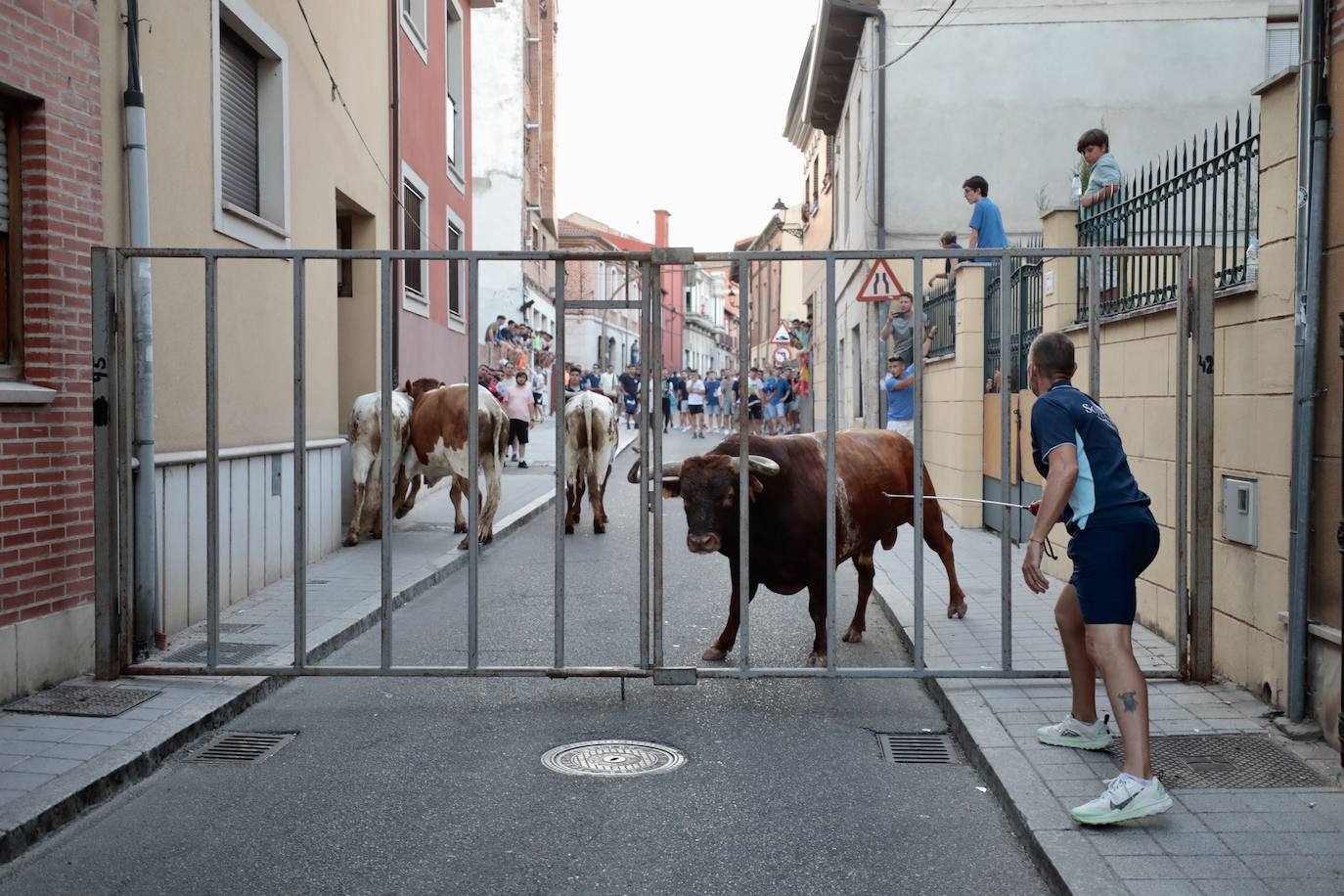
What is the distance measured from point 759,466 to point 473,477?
4.82ft

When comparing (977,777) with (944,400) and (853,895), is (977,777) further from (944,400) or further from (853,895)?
(944,400)

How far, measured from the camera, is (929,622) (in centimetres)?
800

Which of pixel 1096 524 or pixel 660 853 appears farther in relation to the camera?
pixel 1096 524

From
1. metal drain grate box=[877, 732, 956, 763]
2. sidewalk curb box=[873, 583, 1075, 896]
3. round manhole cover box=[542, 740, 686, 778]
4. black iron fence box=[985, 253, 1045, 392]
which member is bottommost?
metal drain grate box=[877, 732, 956, 763]

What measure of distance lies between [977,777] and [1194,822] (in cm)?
103

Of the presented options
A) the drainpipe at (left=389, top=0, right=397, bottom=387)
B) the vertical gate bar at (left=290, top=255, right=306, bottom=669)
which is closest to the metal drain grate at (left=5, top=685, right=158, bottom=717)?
the vertical gate bar at (left=290, top=255, right=306, bottom=669)

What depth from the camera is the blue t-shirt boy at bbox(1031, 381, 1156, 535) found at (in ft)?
15.1

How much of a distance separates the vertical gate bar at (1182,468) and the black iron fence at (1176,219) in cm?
26

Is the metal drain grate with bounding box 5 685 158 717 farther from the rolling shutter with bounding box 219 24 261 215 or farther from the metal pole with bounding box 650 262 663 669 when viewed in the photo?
the rolling shutter with bounding box 219 24 261 215

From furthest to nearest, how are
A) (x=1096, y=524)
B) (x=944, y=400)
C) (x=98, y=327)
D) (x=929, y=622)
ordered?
1. (x=944, y=400)
2. (x=929, y=622)
3. (x=98, y=327)
4. (x=1096, y=524)

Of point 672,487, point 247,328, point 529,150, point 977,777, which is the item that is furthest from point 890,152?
point 529,150

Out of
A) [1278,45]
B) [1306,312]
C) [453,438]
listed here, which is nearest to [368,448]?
[453,438]

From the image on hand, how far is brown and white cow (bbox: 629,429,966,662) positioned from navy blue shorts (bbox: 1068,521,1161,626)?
80.7 inches

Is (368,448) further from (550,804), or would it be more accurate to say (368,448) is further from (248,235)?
(550,804)
